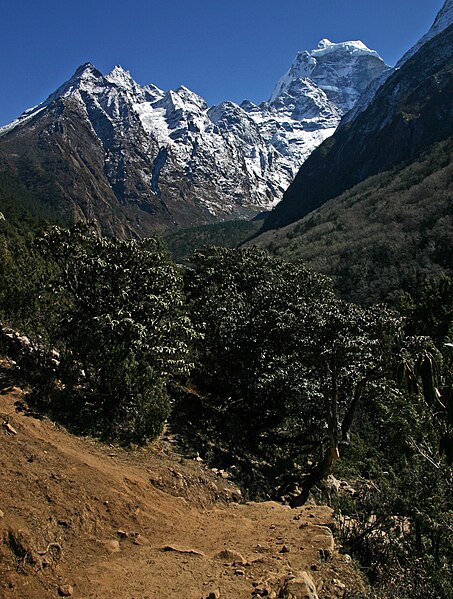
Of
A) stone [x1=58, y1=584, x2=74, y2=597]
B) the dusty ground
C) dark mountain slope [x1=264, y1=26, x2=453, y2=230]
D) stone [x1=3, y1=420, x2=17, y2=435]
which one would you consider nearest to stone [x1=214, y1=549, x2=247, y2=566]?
the dusty ground

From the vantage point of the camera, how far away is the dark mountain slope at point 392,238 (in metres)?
61.4

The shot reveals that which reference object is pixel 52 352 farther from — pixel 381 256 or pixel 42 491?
pixel 381 256

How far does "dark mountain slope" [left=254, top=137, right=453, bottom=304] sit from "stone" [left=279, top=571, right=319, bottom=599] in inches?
2042

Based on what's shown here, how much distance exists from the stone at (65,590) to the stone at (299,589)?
2929 mm

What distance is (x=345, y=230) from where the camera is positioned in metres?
98.3

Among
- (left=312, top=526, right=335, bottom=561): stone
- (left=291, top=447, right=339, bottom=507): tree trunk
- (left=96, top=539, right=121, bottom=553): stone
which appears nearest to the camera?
(left=96, top=539, right=121, bottom=553): stone

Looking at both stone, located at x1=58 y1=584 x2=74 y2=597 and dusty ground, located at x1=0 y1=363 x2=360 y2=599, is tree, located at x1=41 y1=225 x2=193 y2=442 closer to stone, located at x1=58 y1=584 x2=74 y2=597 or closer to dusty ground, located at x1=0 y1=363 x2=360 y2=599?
dusty ground, located at x1=0 y1=363 x2=360 y2=599

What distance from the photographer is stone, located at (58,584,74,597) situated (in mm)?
6121

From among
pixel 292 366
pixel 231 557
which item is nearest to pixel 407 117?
pixel 292 366

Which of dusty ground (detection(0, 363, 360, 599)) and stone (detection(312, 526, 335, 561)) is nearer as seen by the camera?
dusty ground (detection(0, 363, 360, 599))

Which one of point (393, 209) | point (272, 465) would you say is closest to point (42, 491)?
point (272, 465)

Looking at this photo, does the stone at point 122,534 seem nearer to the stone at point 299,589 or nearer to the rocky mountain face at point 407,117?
the stone at point 299,589

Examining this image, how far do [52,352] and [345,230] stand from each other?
299 feet

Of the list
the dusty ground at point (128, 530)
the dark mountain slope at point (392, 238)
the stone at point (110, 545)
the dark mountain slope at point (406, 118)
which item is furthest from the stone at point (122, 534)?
the dark mountain slope at point (406, 118)
